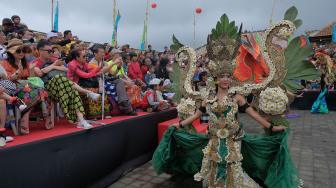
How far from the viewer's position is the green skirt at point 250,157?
3.39m

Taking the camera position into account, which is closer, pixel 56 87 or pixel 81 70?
pixel 56 87

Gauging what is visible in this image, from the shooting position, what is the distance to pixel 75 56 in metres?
4.85

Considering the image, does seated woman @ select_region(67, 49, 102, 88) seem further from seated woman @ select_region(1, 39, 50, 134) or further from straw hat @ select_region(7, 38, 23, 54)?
straw hat @ select_region(7, 38, 23, 54)

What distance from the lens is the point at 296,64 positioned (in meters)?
3.60

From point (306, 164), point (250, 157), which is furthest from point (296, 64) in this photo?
point (306, 164)

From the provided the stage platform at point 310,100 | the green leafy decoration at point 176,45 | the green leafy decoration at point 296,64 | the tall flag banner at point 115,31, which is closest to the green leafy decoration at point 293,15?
the green leafy decoration at point 296,64

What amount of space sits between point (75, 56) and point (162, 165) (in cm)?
227

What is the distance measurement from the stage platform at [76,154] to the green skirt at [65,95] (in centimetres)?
22

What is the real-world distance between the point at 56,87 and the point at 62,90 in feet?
0.32

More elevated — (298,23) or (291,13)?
(291,13)

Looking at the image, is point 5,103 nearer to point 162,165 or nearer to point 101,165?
point 101,165

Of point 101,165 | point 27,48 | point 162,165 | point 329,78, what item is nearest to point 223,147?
point 162,165

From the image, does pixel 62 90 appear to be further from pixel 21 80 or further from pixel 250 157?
pixel 250 157

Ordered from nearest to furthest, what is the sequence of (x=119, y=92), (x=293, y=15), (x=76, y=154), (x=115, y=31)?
1. (x=293, y=15)
2. (x=76, y=154)
3. (x=119, y=92)
4. (x=115, y=31)
